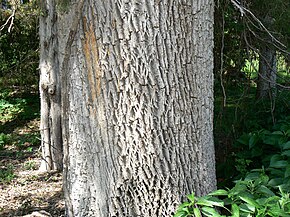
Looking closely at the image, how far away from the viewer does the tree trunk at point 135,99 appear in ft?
6.96

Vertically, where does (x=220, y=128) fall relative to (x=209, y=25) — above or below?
below

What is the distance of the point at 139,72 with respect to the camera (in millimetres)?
2133

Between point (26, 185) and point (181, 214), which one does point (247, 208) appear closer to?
point (181, 214)

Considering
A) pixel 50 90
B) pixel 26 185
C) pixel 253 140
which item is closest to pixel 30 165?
pixel 26 185

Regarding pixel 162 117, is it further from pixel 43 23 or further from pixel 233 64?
pixel 43 23

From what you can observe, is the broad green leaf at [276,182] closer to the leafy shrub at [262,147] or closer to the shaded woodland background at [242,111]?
the shaded woodland background at [242,111]

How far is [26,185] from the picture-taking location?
5.22 meters

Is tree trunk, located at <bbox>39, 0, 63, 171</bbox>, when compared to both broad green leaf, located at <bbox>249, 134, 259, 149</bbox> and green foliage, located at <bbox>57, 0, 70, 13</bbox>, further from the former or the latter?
green foliage, located at <bbox>57, 0, 70, 13</bbox>

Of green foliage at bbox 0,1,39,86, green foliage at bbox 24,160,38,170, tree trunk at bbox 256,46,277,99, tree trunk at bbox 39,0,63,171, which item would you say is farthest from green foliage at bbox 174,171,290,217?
green foliage at bbox 0,1,39,86

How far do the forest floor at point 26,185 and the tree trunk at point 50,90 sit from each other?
29cm

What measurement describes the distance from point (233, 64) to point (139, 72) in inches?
124

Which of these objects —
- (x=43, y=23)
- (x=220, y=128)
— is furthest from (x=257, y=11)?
(x=43, y=23)

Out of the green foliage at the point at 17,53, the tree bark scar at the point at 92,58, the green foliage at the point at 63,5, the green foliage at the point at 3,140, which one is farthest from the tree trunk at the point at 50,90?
the green foliage at the point at 17,53

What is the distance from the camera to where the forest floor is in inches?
170
